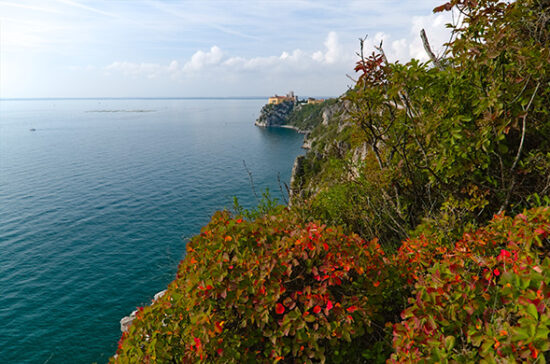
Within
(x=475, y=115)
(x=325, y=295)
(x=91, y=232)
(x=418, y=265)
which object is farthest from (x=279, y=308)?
(x=91, y=232)

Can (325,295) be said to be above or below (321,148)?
above

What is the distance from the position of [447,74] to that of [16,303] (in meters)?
41.9

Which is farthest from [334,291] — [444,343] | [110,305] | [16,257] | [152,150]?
[152,150]

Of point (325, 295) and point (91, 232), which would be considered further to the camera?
point (91, 232)

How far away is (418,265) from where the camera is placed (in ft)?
15.5

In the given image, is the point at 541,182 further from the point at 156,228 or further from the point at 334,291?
the point at 156,228

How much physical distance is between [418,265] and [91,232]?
50.1 m

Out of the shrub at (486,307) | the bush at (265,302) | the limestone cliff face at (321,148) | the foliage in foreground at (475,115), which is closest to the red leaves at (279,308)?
the bush at (265,302)

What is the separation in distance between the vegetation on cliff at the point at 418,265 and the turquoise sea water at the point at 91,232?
27.0m

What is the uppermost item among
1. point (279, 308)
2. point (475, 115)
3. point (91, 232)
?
point (475, 115)

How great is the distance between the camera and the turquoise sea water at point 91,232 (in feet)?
92.9

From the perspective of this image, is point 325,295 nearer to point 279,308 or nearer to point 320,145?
point 279,308

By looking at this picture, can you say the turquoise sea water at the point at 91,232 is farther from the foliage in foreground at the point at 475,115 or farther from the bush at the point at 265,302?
the foliage in foreground at the point at 475,115

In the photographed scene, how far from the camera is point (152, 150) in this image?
343 ft
